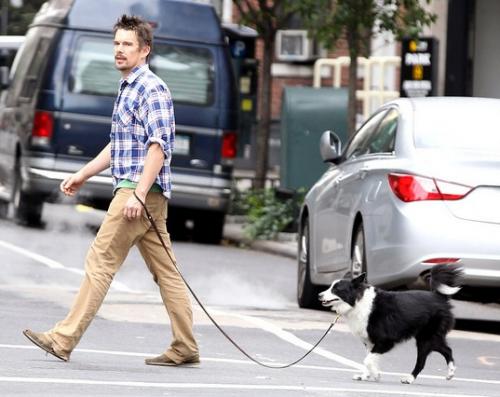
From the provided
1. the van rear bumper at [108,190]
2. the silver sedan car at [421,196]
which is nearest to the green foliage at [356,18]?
the van rear bumper at [108,190]

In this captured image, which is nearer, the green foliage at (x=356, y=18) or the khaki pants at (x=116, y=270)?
the khaki pants at (x=116, y=270)

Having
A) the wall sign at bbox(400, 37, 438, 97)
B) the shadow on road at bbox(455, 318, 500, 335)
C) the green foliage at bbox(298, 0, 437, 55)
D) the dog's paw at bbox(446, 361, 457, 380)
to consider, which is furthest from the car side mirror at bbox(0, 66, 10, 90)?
the dog's paw at bbox(446, 361, 457, 380)

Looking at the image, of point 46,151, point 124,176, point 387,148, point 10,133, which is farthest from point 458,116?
point 10,133

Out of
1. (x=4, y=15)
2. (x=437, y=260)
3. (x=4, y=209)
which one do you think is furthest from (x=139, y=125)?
(x=4, y=15)

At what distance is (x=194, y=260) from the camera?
18.5 meters

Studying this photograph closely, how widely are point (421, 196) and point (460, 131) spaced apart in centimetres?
75

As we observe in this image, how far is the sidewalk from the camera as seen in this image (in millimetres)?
20562

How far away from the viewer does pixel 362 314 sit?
9.20 meters

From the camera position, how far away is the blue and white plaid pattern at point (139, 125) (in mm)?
9125

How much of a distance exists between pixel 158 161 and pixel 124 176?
0.77ft

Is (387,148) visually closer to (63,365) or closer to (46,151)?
(63,365)

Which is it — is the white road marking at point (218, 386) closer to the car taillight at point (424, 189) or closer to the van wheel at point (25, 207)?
the car taillight at point (424, 189)

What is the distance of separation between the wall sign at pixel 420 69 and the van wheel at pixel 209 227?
107 inches

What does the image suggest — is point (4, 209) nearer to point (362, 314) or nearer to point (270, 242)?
point (270, 242)
